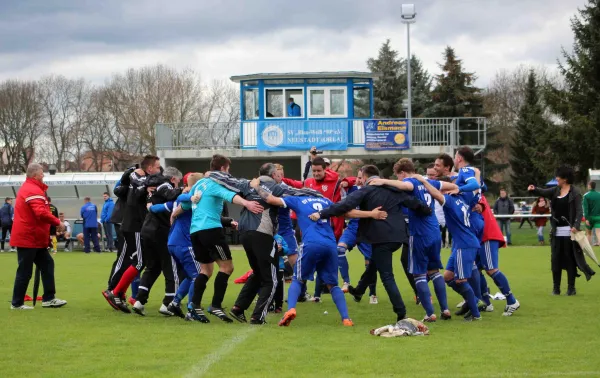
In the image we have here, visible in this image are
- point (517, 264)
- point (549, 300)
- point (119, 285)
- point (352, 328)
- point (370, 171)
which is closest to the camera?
point (352, 328)

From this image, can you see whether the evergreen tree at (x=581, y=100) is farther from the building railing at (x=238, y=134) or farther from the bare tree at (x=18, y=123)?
the bare tree at (x=18, y=123)

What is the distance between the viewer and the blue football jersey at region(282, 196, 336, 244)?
10.4 meters

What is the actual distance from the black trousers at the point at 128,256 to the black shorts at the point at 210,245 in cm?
154

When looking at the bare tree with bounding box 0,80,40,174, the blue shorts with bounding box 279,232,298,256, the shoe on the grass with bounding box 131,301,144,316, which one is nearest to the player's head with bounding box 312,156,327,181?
the blue shorts with bounding box 279,232,298,256

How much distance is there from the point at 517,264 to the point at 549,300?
8446mm

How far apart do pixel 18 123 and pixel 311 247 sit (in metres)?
58.4

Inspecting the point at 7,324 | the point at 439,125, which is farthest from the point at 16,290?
the point at 439,125

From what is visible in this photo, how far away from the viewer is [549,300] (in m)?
13.6

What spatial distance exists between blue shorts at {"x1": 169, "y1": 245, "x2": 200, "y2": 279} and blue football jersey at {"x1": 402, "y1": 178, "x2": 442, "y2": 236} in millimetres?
2712

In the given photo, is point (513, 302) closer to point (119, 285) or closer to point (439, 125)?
point (119, 285)

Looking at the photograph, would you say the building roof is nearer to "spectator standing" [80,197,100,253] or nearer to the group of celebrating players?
"spectator standing" [80,197,100,253]

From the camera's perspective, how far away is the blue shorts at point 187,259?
11680 mm

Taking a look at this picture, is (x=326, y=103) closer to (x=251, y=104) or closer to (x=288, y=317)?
(x=251, y=104)

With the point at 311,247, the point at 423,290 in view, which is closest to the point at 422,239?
the point at 423,290
